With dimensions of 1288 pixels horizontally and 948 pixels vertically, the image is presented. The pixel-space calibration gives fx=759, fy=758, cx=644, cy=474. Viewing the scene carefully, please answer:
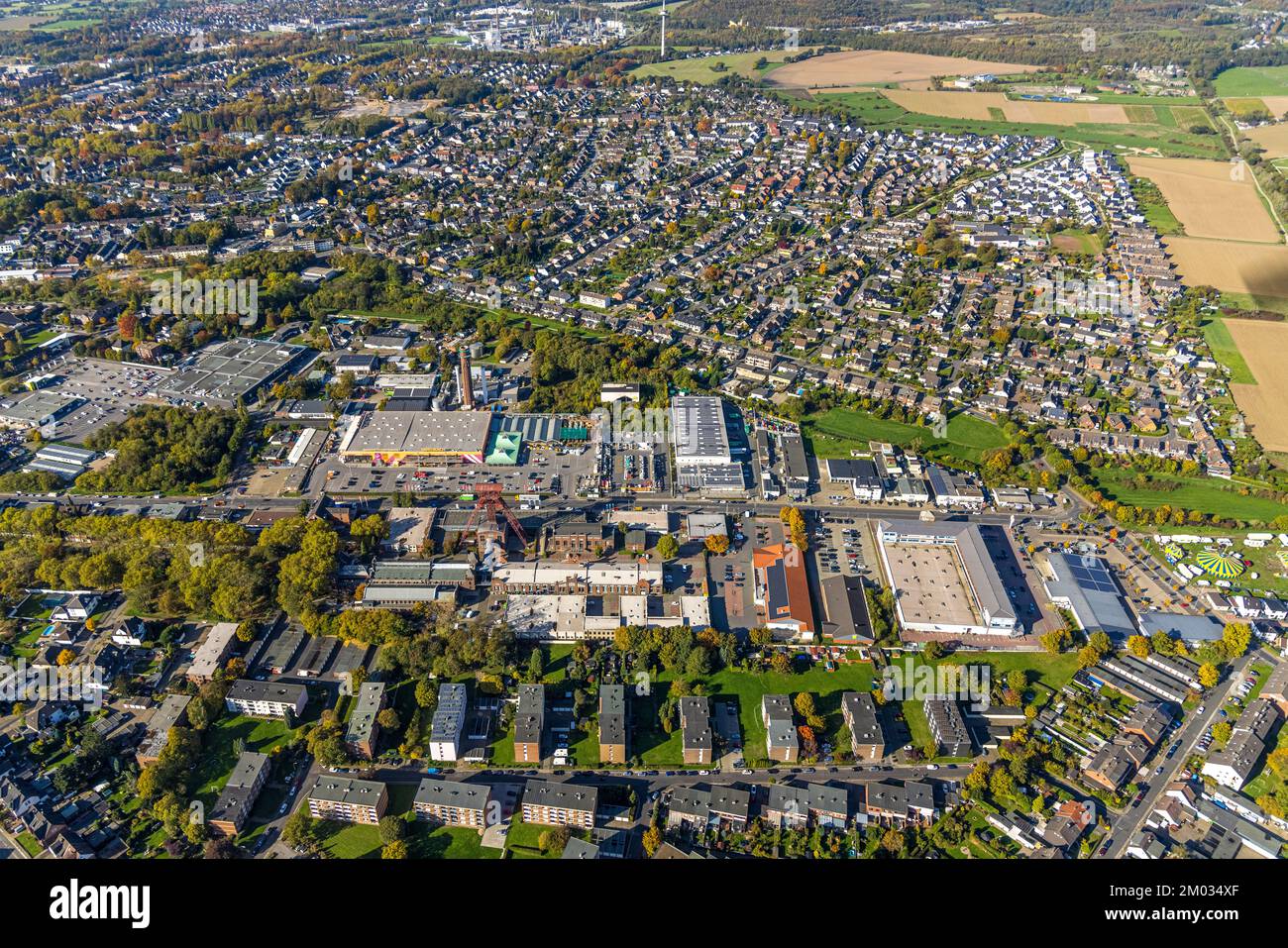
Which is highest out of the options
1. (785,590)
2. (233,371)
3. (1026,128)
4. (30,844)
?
(1026,128)

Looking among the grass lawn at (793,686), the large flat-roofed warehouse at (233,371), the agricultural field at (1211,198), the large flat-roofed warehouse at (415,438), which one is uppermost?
the agricultural field at (1211,198)

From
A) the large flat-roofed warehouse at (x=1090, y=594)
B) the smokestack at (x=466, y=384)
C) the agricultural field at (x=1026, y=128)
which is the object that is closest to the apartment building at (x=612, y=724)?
the large flat-roofed warehouse at (x=1090, y=594)

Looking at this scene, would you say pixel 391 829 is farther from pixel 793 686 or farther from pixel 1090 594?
pixel 1090 594

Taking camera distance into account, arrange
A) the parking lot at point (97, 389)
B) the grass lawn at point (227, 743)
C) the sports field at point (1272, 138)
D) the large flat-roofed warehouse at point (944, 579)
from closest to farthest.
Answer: the grass lawn at point (227, 743)
the large flat-roofed warehouse at point (944, 579)
the parking lot at point (97, 389)
the sports field at point (1272, 138)

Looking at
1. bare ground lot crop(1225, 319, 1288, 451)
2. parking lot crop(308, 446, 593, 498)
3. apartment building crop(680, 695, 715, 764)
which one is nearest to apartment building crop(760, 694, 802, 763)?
apartment building crop(680, 695, 715, 764)

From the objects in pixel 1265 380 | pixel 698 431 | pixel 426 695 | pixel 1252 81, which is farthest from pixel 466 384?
pixel 1252 81

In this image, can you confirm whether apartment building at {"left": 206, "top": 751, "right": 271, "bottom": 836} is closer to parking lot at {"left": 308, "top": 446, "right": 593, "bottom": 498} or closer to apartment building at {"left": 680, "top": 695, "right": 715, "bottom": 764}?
apartment building at {"left": 680, "top": 695, "right": 715, "bottom": 764}

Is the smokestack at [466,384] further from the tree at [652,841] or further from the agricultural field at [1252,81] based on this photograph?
the agricultural field at [1252,81]

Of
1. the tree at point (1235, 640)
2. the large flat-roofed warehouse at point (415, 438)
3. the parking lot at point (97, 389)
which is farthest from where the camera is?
the parking lot at point (97, 389)
